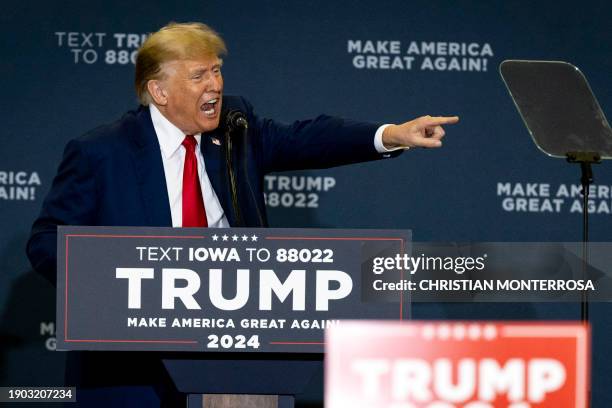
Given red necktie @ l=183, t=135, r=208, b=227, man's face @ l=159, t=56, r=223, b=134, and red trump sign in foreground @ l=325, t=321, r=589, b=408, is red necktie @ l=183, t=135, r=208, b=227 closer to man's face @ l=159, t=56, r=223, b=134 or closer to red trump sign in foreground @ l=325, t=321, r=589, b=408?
man's face @ l=159, t=56, r=223, b=134

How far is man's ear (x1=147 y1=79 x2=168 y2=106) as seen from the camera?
2.64 meters

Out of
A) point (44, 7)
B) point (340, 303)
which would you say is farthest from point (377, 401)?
point (44, 7)

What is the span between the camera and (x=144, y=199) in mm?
2354

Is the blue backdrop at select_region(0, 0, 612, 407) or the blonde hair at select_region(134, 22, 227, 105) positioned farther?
the blue backdrop at select_region(0, 0, 612, 407)

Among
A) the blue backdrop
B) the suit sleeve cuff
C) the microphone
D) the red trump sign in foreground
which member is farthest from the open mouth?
the blue backdrop

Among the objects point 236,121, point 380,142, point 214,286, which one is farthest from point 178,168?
point 214,286

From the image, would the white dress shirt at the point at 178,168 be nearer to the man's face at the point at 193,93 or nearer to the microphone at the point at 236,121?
the man's face at the point at 193,93

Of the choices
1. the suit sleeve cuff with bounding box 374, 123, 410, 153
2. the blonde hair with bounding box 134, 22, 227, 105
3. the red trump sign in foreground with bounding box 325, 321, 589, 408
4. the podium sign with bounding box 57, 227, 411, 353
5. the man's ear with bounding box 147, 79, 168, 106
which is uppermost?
the blonde hair with bounding box 134, 22, 227, 105

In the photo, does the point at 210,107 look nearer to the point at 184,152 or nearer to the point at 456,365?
the point at 184,152

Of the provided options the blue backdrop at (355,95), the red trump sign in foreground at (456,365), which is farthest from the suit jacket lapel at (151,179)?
the blue backdrop at (355,95)

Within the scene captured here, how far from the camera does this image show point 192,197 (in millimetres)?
2467

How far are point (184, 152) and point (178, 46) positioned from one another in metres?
0.26

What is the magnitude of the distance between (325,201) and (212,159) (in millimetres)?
1581

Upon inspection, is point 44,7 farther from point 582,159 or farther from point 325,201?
point 582,159
